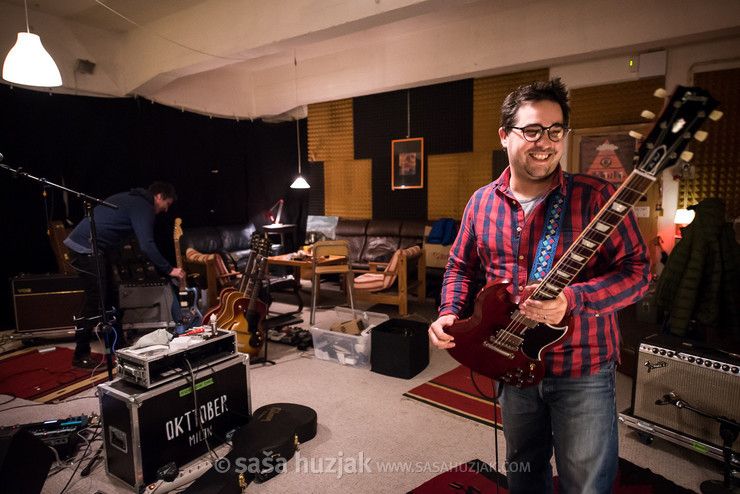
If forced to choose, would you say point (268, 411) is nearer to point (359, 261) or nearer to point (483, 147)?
point (359, 261)

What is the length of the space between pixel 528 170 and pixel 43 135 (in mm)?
6093

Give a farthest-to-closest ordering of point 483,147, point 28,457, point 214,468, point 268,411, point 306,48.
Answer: point 306,48
point 483,147
point 268,411
point 214,468
point 28,457

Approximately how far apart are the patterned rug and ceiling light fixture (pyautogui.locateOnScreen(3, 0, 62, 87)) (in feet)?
11.5

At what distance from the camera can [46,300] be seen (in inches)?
176

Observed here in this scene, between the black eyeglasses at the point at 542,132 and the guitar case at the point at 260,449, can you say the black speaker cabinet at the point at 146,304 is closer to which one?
the guitar case at the point at 260,449

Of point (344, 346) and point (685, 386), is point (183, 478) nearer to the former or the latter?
point (344, 346)

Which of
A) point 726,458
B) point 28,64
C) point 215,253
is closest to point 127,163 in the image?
point 215,253

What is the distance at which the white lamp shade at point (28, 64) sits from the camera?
2873 millimetres

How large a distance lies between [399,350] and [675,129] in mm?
2731

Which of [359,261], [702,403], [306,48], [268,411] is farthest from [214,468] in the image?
[306,48]

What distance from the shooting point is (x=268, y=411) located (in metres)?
2.63

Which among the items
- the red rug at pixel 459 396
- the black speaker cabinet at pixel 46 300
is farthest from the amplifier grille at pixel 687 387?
the black speaker cabinet at pixel 46 300

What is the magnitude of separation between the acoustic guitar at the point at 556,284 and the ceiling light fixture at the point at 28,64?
3.27m

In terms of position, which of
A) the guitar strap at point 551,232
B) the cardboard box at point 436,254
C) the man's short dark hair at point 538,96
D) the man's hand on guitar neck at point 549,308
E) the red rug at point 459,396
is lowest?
the red rug at point 459,396
